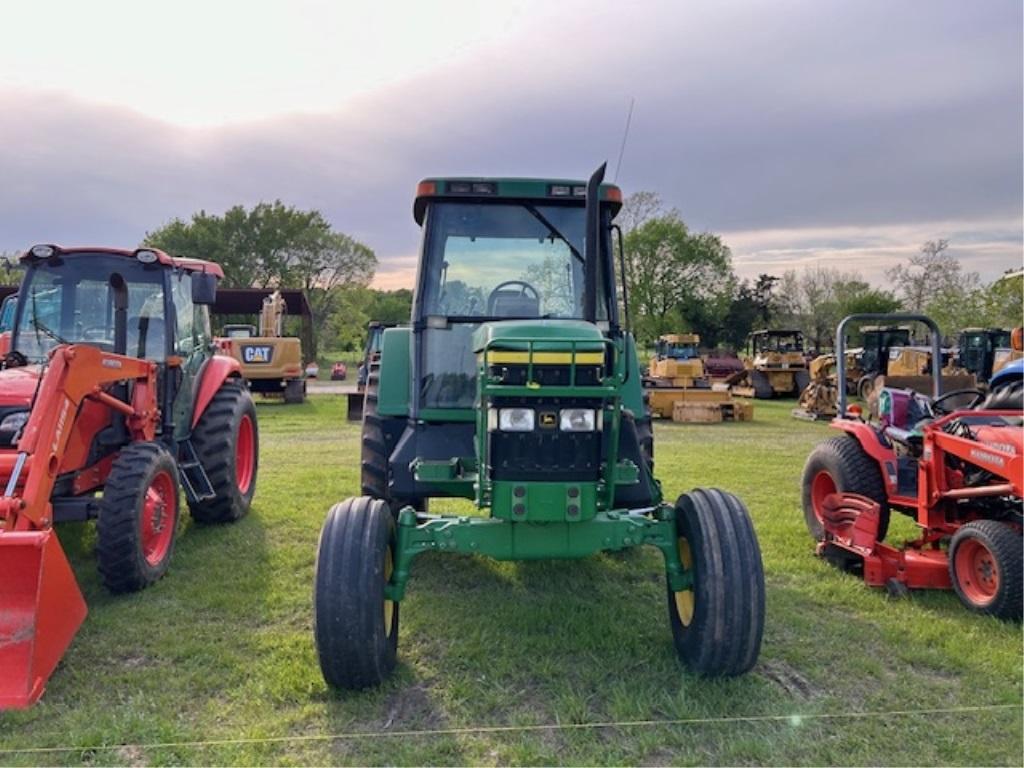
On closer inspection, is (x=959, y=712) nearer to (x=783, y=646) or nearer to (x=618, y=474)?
(x=783, y=646)

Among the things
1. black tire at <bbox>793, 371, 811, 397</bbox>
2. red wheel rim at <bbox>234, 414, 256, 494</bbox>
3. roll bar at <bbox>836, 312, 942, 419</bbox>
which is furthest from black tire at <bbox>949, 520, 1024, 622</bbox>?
black tire at <bbox>793, 371, 811, 397</bbox>

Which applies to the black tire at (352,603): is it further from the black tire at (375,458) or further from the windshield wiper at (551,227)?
the windshield wiper at (551,227)

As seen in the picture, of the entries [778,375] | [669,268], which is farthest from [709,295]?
[778,375]

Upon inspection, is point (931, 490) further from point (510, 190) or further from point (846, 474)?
point (510, 190)

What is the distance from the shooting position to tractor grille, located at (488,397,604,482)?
3256mm

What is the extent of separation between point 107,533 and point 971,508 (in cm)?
508

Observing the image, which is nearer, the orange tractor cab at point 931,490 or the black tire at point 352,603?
the black tire at point 352,603

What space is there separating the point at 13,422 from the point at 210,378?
2.07 metres

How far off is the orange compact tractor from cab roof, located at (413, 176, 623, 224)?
7.10 ft

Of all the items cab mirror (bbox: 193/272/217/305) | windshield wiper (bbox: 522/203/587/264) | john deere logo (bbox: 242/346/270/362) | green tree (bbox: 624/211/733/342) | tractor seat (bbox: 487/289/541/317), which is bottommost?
john deere logo (bbox: 242/346/270/362)

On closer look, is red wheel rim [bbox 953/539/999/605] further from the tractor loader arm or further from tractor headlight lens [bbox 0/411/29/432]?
tractor headlight lens [bbox 0/411/29/432]

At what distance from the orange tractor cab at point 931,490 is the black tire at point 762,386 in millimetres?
16005

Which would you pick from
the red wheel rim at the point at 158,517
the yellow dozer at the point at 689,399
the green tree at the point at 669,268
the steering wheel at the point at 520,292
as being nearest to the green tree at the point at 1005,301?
the yellow dozer at the point at 689,399

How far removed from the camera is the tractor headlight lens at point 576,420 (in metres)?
3.26
